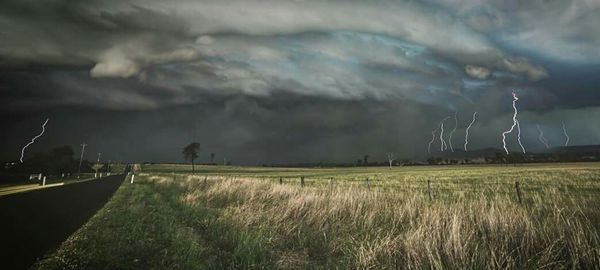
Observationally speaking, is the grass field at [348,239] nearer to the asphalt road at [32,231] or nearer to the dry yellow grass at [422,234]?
the dry yellow grass at [422,234]

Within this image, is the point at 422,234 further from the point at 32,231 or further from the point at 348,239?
the point at 32,231

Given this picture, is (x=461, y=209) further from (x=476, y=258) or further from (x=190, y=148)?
(x=190, y=148)

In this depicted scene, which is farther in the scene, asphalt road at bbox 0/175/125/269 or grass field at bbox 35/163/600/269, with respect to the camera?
asphalt road at bbox 0/175/125/269

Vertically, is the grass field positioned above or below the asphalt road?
above

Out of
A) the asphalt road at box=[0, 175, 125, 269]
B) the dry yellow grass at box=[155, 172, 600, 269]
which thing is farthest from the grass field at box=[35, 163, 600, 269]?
the asphalt road at box=[0, 175, 125, 269]

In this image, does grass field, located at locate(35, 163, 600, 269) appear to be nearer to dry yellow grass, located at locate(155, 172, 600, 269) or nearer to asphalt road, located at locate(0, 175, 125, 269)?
dry yellow grass, located at locate(155, 172, 600, 269)

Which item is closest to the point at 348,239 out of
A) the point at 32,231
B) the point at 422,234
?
the point at 422,234

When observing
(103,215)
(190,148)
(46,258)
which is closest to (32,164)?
Result: (190,148)

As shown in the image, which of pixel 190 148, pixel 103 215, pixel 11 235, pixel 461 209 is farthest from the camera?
pixel 190 148

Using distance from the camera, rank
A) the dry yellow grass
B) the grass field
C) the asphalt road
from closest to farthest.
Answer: the dry yellow grass → the grass field → the asphalt road

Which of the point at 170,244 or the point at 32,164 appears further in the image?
the point at 32,164

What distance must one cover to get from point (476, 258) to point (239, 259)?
13.8ft

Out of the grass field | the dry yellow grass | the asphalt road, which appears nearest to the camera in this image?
the dry yellow grass

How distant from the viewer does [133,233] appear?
32.2 feet
